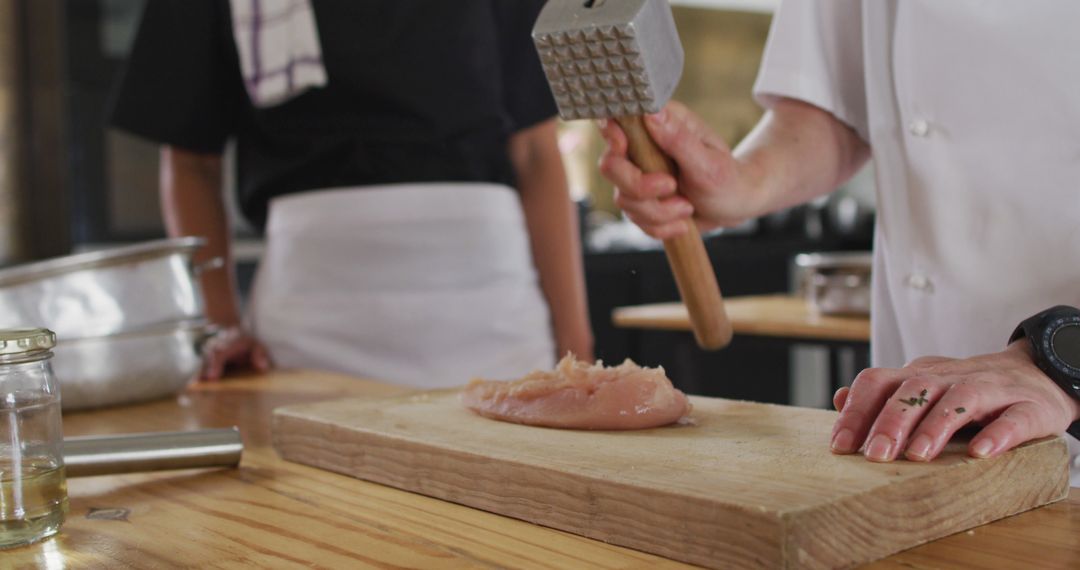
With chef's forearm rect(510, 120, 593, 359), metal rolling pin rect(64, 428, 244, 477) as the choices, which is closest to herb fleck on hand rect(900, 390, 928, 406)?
metal rolling pin rect(64, 428, 244, 477)

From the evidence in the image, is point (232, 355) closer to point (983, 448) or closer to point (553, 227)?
point (553, 227)

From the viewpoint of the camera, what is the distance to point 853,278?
2709 millimetres

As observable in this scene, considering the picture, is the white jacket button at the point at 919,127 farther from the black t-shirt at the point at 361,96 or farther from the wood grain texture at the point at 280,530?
the black t-shirt at the point at 361,96

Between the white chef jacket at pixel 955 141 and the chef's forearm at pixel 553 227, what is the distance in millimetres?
710

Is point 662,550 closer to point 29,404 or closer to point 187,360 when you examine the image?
point 29,404

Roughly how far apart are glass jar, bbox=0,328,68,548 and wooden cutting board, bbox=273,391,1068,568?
0.94 feet

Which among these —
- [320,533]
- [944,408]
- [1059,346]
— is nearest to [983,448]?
[944,408]

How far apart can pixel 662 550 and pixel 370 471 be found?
362mm

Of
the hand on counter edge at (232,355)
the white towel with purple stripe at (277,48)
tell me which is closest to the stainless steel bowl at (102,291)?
the hand on counter edge at (232,355)

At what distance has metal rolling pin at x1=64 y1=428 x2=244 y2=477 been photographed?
3.38 feet

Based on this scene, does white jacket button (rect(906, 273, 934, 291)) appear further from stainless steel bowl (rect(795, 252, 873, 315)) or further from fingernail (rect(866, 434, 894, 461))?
stainless steel bowl (rect(795, 252, 873, 315))

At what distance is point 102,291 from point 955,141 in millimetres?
1100

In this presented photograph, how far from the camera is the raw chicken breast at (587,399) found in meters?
1.01

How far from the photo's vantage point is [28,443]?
84 centimetres
